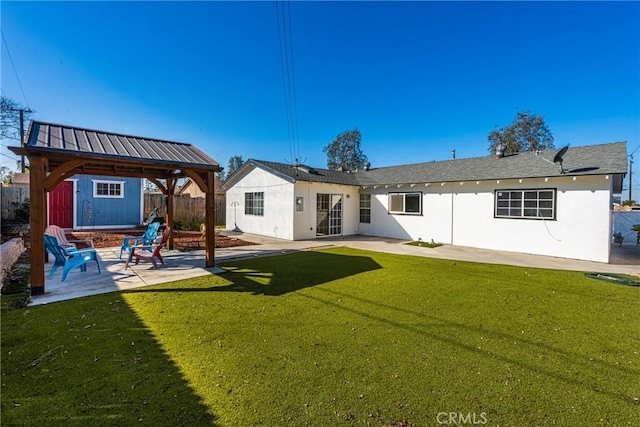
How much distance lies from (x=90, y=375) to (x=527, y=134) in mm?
37888

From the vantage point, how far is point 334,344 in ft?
10.9

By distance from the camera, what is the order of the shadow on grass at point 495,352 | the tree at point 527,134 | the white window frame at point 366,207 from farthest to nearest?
the tree at point 527,134 → the white window frame at point 366,207 → the shadow on grass at point 495,352

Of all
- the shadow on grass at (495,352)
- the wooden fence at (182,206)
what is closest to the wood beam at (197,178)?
the shadow on grass at (495,352)

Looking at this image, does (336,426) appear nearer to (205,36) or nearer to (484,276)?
(484,276)

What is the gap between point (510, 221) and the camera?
34.0 feet

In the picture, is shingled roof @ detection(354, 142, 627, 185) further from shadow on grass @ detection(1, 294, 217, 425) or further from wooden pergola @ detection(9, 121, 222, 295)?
shadow on grass @ detection(1, 294, 217, 425)

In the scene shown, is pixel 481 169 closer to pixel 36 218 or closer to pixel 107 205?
pixel 36 218

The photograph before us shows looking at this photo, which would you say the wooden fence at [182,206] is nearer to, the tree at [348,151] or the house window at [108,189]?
the house window at [108,189]

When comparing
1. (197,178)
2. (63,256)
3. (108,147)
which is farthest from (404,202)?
(63,256)

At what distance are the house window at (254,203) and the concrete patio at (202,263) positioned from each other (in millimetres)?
3600

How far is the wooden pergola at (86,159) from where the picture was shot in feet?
15.8

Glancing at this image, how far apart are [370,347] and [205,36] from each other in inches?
485

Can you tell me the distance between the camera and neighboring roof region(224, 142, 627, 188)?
900cm

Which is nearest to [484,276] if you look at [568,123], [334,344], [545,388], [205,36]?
[545,388]
